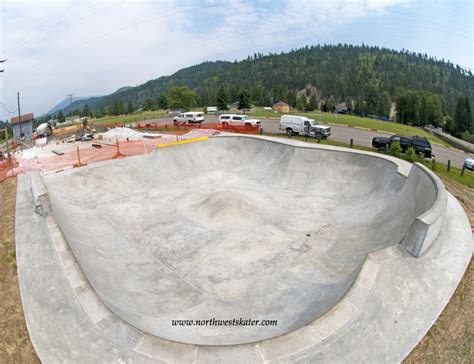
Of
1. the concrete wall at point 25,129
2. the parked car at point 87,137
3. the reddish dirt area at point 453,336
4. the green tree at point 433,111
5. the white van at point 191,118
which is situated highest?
→ the green tree at point 433,111

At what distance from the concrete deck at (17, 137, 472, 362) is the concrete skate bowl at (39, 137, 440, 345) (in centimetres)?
6

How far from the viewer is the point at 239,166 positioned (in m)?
20.7

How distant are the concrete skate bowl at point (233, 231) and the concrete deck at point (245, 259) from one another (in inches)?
2.4

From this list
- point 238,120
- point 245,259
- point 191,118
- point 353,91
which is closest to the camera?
point 245,259

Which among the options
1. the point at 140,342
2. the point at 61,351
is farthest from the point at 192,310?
the point at 61,351

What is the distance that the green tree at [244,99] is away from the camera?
7569 centimetres

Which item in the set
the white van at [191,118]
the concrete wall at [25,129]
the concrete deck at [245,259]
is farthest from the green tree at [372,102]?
the concrete wall at [25,129]

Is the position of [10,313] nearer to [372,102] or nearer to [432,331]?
[432,331]

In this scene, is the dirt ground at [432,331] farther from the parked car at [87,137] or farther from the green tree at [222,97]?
the green tree at [222,97]

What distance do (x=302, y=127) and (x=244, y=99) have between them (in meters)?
50.5

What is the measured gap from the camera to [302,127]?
2967cm

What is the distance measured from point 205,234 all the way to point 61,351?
22.3ft

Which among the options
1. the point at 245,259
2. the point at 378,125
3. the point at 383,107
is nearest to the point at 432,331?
the point at 245,259

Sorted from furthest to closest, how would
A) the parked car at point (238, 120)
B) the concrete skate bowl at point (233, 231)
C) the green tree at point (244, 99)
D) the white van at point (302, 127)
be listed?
1. the green tree at point (244, 99)
2. the parked car at point (238, 120)
3. the white van at point (302, 127)
4. the concrete skate bowl at point (233, 231)
